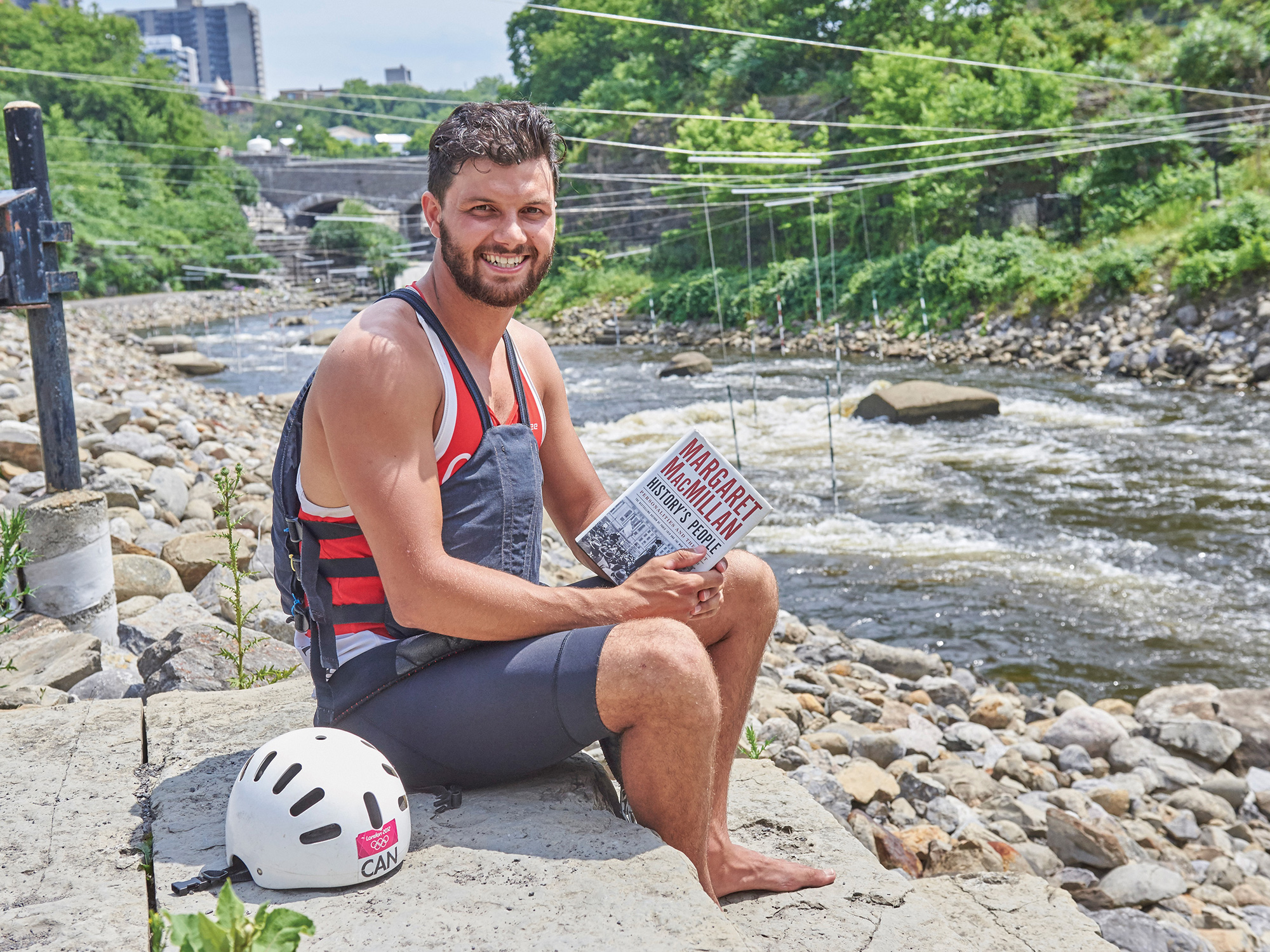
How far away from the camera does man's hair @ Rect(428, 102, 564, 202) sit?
2240 millimetres

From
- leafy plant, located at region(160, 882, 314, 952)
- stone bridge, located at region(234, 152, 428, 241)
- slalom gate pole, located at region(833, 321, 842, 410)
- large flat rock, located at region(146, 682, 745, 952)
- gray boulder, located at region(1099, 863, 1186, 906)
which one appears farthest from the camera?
stone bridge, located at region(234, 152, 428, 241)

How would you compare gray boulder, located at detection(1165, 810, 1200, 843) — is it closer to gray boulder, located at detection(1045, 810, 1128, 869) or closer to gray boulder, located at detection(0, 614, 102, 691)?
gray boulder, located at detection(1045, 810, 1128, 869)

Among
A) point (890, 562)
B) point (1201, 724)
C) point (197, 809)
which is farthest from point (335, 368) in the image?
point (890, 562)

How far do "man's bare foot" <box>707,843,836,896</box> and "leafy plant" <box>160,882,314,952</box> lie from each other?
3.51ft

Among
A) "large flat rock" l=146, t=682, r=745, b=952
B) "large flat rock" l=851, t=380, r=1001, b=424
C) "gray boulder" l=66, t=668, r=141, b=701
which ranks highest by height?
"large flat rock" l=146, t=682, r=745, b=952

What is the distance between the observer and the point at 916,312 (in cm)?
2234

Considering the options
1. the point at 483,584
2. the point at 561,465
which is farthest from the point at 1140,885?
the point at 483,584

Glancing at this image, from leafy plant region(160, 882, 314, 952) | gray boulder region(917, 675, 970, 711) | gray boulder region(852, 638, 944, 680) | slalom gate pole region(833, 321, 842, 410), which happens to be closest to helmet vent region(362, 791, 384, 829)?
leafy plant region(160, 882, 314, 952)

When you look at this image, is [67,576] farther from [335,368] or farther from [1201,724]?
[1201,724]

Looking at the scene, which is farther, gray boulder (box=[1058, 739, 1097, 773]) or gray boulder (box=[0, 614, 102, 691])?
gray boulder (box=[1058, 739, 1097, 773])

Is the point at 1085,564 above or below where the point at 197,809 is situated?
below

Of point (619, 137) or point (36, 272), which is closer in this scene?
point (36, 272)

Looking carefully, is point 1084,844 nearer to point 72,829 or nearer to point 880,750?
point 880,750

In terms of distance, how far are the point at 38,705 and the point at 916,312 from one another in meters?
21.0
